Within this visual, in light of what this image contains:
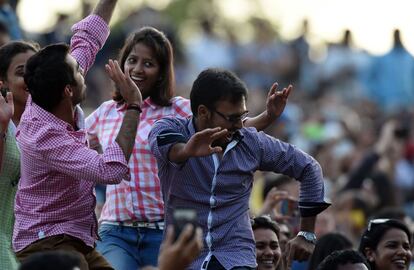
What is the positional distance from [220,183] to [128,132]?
0.63 meters

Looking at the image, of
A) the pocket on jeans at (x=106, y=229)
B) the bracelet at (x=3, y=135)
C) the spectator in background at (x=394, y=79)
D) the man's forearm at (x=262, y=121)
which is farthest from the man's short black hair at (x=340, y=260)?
the spectator in background at (x=394, y=79)

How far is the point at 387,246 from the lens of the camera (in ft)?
33.8

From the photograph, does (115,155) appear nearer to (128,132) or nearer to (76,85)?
(128,132)

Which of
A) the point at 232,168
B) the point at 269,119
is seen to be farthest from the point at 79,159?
the point at 269,119

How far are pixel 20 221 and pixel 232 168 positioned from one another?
1.31 meters

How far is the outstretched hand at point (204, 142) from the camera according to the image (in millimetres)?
7840

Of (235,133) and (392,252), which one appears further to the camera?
(392,252)

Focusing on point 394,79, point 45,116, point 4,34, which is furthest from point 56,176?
point 394,79

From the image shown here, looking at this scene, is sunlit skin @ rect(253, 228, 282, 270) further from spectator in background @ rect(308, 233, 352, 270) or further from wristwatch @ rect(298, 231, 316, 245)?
spectator in background @ rect(308, 233, 352, 270)

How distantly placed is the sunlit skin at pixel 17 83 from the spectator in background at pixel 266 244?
74.0 inches

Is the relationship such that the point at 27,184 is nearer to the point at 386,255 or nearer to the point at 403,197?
the point at 386,255

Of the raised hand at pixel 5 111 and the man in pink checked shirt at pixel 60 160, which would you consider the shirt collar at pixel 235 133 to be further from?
the raised hand at pixel 5 111

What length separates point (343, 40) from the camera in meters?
24.8

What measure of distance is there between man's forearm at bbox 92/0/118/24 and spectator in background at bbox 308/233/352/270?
274 centimetres
